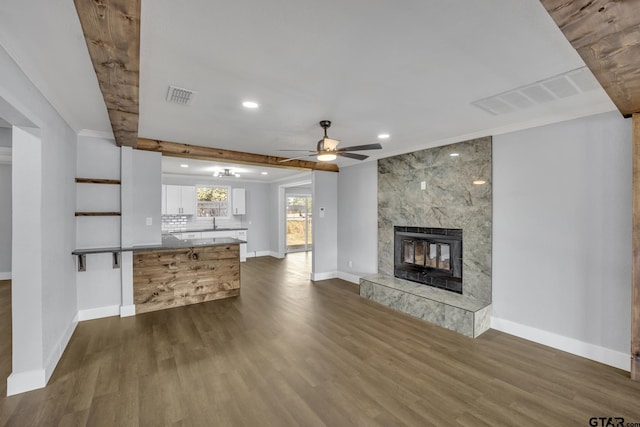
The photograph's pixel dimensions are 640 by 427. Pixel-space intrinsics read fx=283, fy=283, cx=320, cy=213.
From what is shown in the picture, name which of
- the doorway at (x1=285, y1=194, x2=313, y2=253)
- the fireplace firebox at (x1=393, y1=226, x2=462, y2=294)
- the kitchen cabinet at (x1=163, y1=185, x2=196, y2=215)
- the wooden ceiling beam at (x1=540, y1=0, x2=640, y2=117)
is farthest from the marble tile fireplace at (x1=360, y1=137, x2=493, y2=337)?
the kitchen cabinet at (x1=163, y1=185, x2=196, y2=215)

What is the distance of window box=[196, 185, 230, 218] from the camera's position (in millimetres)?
8219

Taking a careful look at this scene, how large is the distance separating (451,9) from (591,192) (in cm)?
263

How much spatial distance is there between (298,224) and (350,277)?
14.4 ft

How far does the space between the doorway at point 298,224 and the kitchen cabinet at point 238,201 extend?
5.34ft

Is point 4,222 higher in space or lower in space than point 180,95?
lower

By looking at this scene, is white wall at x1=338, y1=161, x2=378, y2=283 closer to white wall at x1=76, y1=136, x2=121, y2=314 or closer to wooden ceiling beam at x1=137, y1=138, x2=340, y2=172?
wooden ceiling beam at x1=137, y1=138, x2=340, y2=172

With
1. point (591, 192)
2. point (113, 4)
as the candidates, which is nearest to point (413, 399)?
point (591, 192)

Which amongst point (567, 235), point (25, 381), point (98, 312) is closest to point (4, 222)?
point (98, 312)

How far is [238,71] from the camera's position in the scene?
2098 mm

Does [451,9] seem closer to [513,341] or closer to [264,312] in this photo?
[513,341]

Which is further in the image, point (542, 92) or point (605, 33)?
point (542, 92)

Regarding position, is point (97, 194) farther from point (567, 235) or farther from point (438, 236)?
point (567, 235)

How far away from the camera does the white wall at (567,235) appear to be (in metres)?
2.71

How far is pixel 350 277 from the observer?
19.3 feet
